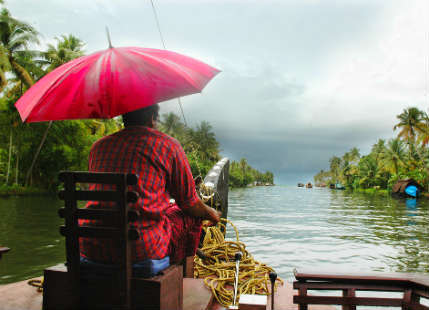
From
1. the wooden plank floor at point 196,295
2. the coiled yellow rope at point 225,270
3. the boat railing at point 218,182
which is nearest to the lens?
the wooden plank floor at point 196,295

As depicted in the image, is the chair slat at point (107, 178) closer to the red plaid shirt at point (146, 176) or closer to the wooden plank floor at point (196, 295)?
the red plaid shirt at point (146, 176)

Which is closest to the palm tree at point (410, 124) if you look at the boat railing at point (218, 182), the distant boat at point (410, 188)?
the distant boat at point (410, 188)

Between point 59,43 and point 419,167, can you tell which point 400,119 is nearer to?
point 419,167

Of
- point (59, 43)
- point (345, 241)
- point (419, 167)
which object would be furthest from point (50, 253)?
point (419, 167)

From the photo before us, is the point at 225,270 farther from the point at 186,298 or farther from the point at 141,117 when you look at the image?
the point at 141,117

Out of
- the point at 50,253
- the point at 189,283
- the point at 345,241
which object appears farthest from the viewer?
the point at 345,241

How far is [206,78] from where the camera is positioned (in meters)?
1.99

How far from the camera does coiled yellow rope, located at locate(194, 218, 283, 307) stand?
2641mm

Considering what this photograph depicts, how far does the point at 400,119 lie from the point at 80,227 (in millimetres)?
58736

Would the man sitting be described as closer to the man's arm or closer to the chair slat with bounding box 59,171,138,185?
the man's arm

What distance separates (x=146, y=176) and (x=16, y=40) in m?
27.5

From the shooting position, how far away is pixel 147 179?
1.65 metres

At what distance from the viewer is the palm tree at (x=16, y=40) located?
909 inches

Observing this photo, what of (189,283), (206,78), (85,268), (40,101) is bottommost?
(189,283)
